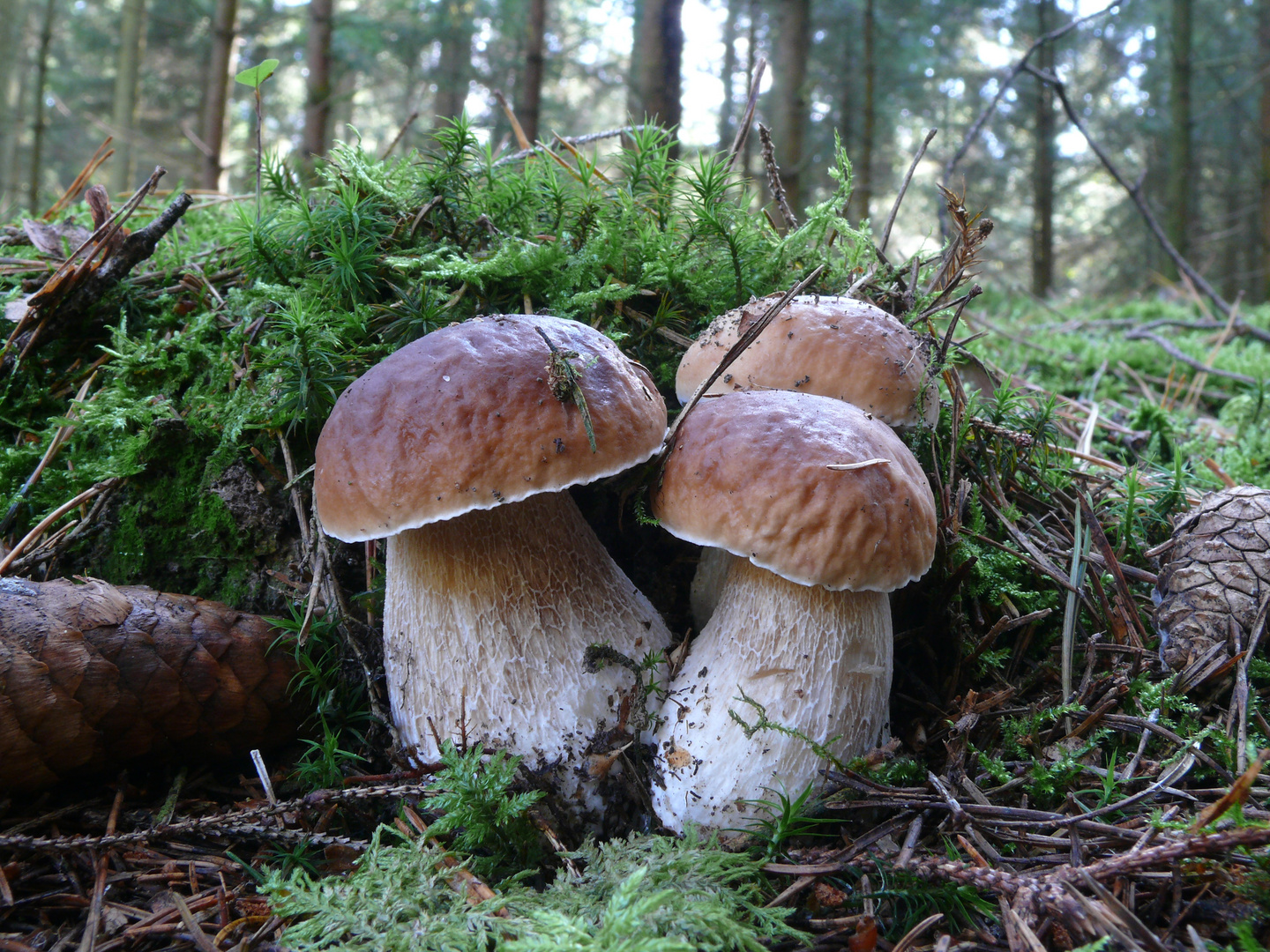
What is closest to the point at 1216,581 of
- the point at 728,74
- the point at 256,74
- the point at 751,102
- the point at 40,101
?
the point at 751,102

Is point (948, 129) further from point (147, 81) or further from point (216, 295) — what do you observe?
point (216, 295)

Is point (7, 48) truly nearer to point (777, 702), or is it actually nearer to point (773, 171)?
point (773, 171)

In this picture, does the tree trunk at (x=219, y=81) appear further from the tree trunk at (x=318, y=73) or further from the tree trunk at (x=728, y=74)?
the tree trunk at (x=728, y=74)

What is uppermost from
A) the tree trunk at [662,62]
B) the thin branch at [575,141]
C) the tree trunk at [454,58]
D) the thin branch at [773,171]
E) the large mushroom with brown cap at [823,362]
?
the tree trunk at [454,58]

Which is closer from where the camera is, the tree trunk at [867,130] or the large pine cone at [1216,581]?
the large pine cone at [1216,581]

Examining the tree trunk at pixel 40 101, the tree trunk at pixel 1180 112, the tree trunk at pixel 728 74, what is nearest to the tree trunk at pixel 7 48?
the tree trunk at pixel 40 101

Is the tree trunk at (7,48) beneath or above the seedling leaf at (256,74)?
above

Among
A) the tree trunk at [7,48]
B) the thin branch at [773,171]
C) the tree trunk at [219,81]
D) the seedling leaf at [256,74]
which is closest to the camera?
the seedling leaf at [256,74]
